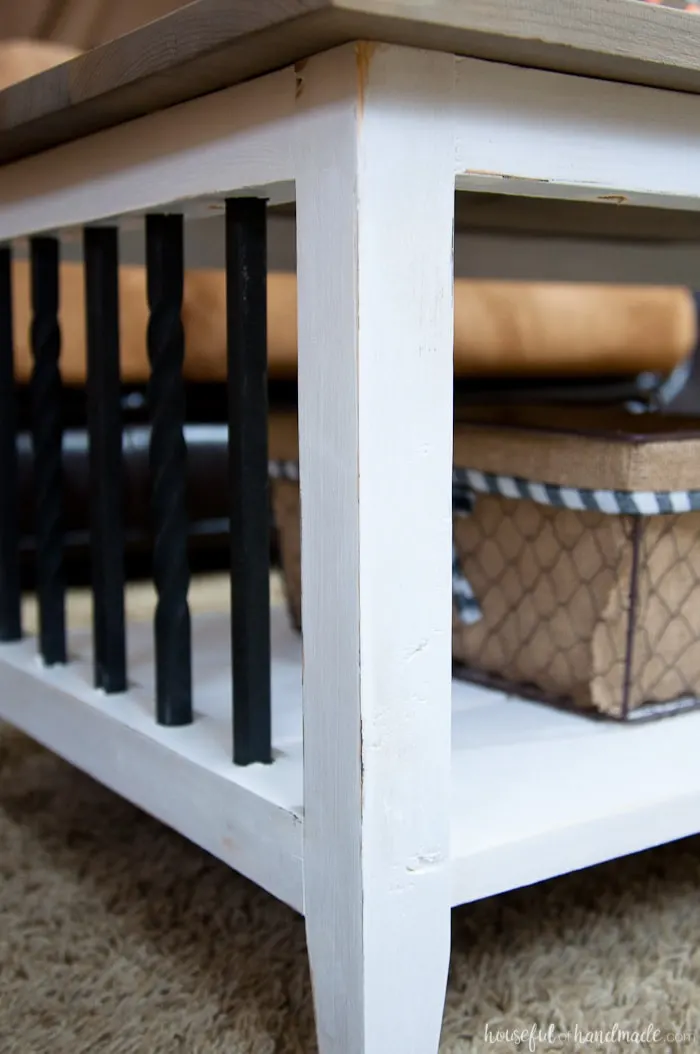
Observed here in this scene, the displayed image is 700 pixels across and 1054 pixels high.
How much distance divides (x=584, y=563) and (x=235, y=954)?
330 mm

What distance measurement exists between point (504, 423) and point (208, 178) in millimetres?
334

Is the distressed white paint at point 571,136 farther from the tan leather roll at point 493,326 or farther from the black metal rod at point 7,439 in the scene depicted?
the tan leather roll at point 493,326

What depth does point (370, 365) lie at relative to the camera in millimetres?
434

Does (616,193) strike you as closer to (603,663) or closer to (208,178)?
(208,178)

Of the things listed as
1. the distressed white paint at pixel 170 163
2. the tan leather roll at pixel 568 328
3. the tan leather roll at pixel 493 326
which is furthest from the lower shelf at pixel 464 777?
the tan leather roll at pixel 568 328

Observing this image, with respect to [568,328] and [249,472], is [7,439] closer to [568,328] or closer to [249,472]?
[249,472]

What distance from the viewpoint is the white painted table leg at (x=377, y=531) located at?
1.41 feet

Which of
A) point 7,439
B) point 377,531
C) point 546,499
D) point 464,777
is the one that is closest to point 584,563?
point 546,499

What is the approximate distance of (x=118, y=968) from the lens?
625 mm

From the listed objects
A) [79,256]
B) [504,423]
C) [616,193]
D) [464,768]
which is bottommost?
[464,768]

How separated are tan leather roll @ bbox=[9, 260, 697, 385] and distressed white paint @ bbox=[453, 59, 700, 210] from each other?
0.84 metres

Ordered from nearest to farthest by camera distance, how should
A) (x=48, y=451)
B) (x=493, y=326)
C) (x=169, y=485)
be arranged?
1. (x=169, y=485)
2. (x=48, y=451)
3. (x=493, y=326)

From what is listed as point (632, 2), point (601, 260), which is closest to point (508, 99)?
point (632, 2)

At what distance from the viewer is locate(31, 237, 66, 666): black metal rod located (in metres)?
0.79
